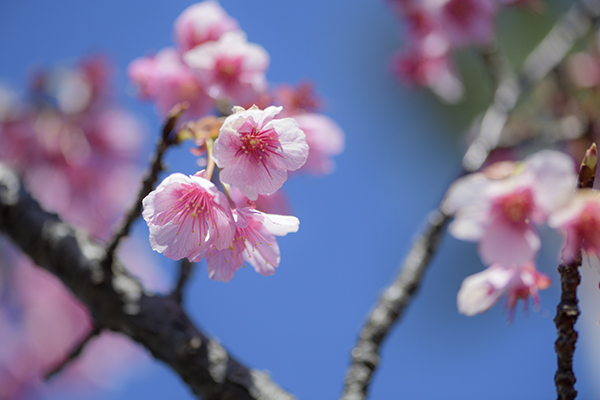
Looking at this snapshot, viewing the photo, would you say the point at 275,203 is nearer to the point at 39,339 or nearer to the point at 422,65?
the point at 422,65

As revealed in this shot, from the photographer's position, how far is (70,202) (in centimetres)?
257

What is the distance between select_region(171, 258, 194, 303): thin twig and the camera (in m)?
1.19

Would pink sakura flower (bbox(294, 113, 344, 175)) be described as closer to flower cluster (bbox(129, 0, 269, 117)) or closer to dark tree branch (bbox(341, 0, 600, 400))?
flower cluster (bbox(129, 0, 269, 117))

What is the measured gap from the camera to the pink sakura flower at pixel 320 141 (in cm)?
128

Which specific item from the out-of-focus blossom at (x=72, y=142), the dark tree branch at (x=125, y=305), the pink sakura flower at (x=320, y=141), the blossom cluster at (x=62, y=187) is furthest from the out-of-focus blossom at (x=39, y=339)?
the pink sakura flower at (x=320, y=141)

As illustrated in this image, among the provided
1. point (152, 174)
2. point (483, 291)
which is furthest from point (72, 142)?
point (483, 291)

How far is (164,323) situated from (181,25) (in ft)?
2.67

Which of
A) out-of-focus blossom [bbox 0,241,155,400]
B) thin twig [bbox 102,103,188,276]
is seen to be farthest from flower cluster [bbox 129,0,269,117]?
out-of-focus blossom [bbox 0,241,155,400]

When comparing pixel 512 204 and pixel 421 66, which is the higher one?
pixel 421 66

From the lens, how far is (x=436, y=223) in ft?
4.45

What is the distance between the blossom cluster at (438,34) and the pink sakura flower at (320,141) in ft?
2.89

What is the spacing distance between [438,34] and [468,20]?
0.75ft

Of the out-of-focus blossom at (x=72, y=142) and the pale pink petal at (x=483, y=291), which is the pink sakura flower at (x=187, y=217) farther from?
the out-of-focus blossom at (x=72, y=142)

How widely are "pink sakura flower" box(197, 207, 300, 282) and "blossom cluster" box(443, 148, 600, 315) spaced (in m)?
0.38
